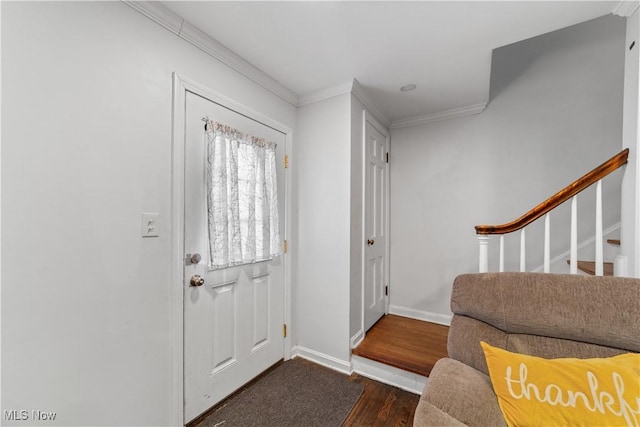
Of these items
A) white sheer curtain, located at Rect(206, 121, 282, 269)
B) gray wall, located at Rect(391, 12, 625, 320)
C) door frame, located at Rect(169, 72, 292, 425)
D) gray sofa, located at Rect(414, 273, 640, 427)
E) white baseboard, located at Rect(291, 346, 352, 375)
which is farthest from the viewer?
gray wall, located at Rect(391, 12, 625, 320)

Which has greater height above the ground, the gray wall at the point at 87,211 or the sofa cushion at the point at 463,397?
the gray wall at the point at 87,211

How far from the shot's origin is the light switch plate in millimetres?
1288

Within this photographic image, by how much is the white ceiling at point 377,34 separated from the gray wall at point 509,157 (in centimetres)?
66

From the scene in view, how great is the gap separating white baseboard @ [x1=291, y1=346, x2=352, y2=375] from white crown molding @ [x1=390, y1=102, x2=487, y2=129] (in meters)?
2.48

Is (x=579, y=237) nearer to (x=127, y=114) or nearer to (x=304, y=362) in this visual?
(x=304, y=362)

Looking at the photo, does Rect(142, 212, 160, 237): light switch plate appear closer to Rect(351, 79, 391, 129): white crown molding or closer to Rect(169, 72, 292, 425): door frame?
Rect(169, 72, 292, 425): door frame

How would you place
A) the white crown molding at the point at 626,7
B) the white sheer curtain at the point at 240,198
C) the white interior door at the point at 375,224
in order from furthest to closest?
the white interior door at the point at 375,224
the white sheer curtain at the point at 240,198
the white crown molding at the point at 626,7

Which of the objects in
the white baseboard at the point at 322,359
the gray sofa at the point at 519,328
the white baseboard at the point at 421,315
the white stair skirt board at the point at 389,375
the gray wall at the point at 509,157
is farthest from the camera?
the white baseboard at the point at 421,315

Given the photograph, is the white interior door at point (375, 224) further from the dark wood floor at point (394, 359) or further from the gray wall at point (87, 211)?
the gray wall at point (87, 211)

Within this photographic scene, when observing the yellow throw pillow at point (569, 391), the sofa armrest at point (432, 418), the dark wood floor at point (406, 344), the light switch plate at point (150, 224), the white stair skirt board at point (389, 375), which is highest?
the light switch plate at point (150, 224)

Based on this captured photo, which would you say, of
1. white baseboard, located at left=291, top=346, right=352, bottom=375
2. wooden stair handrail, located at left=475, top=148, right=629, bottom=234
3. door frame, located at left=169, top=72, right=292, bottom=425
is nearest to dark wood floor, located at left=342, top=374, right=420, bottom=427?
white baseboard, located at left=291, top=346, right=352, bottom=375

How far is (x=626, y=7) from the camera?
4.29 feet

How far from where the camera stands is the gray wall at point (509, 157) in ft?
7.11

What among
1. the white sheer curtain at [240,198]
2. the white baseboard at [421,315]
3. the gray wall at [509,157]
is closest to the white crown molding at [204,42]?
the white sheer curtain at [240,198]
